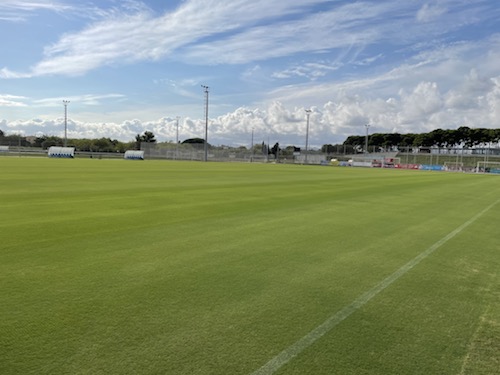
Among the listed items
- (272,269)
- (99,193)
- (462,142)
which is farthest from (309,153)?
(272,269)

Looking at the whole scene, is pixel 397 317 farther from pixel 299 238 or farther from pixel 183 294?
pixel 299 238

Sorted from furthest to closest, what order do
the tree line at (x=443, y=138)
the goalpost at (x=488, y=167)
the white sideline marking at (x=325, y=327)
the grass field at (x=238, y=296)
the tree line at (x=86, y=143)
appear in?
the tree line at (x=443, y=138)
the tree line at (x=86, y=143)
the goalpost at (x=488, y=167)
the grass field at (x=238, y=296)
the white sideline marking at (x=325, y=327)

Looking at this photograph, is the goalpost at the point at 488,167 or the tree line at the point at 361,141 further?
the tree line at the point at 361,141

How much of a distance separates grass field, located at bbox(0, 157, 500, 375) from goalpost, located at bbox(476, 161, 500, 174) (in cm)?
7998

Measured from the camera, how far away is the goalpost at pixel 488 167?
78412mm

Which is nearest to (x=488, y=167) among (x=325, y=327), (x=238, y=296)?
(x=238, y=296)

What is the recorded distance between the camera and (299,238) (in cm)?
782

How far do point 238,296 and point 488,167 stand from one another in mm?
94496

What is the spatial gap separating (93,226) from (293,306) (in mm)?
5319

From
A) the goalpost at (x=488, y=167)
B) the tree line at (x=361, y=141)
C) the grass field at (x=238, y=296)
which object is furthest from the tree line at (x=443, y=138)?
the grass field at (x=238, y=296)

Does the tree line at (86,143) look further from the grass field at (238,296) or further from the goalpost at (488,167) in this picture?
the grass field at (238,296)

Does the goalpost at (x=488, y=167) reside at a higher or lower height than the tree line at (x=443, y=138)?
lower

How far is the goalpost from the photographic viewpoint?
257ft

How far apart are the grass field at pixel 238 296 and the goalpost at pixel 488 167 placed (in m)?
80.0
